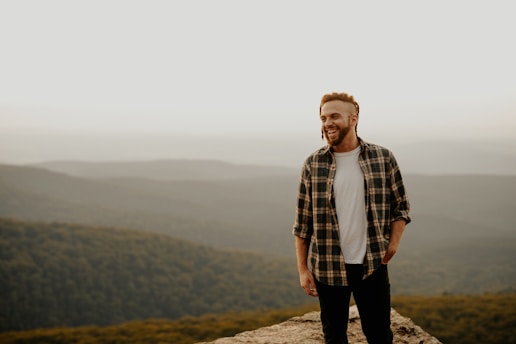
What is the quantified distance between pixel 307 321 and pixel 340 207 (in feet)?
9.95

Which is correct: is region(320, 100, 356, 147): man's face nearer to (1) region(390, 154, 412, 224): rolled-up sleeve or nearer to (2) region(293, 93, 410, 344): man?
(2) region(293, 93, 410, 344): man

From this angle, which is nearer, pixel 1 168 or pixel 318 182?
pixel 318 182

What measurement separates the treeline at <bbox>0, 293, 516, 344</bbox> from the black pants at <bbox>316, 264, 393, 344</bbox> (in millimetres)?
28211

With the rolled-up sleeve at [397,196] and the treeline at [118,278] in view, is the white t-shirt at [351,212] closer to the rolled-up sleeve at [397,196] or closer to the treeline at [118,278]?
the rolled-up sleeve at [397,196]

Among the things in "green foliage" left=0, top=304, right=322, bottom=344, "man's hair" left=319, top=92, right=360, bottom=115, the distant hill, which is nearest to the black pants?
"man's hair" left=319, top=92, right=360, bottom=115

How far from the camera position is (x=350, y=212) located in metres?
2.64

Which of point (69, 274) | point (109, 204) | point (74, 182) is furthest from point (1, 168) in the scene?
point (69, 274)

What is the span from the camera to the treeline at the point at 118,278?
180 feet

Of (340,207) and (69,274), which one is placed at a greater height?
(340,207)

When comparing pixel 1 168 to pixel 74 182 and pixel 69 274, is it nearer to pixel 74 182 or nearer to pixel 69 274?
pixel 74 182

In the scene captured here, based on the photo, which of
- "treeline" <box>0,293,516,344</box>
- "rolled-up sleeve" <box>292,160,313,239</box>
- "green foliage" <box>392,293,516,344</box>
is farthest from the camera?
"treeline" <box>0,293,516,344</box>

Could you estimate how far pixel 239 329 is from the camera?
1294 inches

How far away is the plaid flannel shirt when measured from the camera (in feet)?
8.54

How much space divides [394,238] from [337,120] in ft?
3.05
